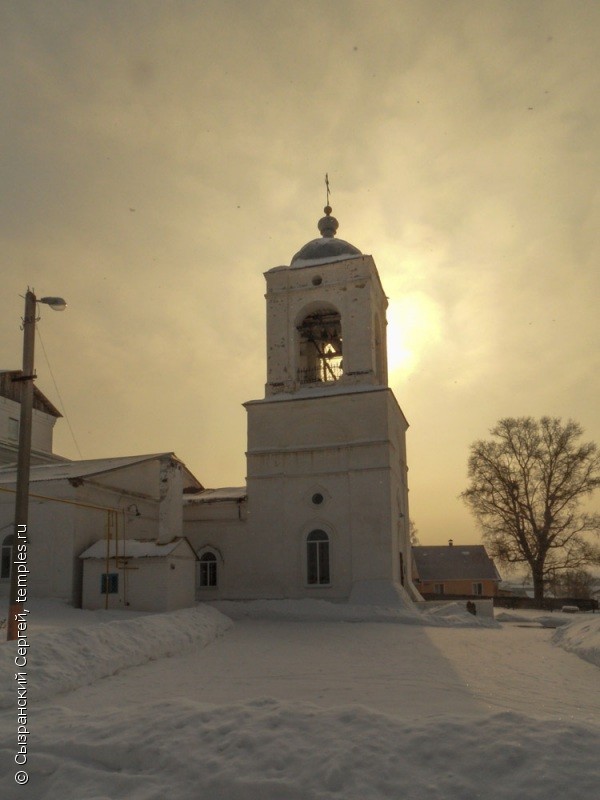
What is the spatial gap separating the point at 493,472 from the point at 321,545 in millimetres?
14028

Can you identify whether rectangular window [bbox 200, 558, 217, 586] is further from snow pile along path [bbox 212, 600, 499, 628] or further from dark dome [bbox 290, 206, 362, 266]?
dark dome [bbox 290, 206, 362, 266]

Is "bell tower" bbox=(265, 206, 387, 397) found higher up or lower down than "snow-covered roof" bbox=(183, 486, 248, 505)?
higher up

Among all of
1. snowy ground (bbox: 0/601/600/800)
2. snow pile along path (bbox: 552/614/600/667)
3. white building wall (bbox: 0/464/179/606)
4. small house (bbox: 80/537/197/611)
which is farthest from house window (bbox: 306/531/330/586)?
snowy ground (bbox: 0/601/600/800)

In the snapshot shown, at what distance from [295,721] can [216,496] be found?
18830 millimetres

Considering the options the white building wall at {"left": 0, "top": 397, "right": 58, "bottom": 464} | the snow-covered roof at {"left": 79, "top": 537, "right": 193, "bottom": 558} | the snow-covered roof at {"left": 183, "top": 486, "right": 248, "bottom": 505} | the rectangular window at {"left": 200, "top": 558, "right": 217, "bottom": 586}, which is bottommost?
the rectangular window at {"left": 200, "top": 558, "right": 217, "bottom": 586}

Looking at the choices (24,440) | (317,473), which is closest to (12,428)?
(317,473)

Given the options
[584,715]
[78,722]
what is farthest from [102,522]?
[584,715]

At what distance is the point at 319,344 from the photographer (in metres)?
26.9

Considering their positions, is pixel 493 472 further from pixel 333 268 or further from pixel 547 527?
pixel 333 268

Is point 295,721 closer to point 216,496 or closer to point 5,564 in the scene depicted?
point 5,564

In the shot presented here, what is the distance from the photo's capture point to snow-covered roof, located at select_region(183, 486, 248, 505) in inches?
972

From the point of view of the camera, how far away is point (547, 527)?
32125mm

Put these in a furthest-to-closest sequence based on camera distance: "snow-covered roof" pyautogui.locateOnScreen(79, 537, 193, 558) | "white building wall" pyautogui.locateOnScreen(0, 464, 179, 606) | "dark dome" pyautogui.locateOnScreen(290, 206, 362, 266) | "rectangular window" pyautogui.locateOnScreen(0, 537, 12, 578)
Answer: "dark dome" pyautogui.locateOnScreen(290, 206, 362, 266) → "rectangular window" pyautogui.locateOnScreen(0, 537, 12, 578) → "white building wall" pyautogui.locateOnScreen(0, 464, 179, 606) → "snow-covered roof" pyautogui.locateOnScreen(79, 537, 193, 558)

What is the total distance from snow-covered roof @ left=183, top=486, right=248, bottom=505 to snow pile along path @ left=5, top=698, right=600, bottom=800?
57.2 feet
